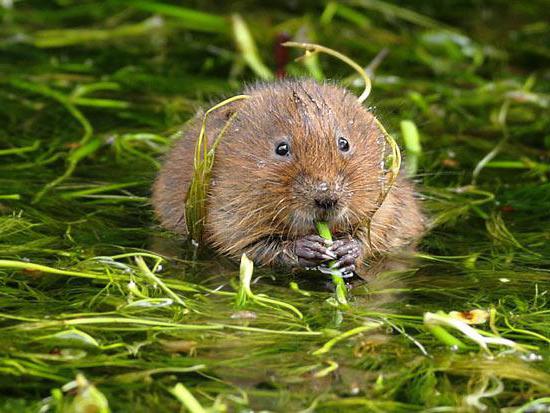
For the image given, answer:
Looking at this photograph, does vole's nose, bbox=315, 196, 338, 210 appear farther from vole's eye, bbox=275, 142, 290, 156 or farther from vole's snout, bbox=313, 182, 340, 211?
vole's eye, bbox=275, 142, 290, 156

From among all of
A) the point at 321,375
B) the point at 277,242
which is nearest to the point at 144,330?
the point at 321,375

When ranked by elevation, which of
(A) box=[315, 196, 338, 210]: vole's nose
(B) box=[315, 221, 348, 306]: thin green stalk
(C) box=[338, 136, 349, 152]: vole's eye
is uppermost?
(C) box=[338, 136, 349, 152]: vole's eye

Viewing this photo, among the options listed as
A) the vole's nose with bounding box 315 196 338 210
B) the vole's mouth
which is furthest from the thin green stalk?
the vole's nose with bounding box 315 196 338 210

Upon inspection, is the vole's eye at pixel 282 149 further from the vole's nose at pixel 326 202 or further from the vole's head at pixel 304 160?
the vole's nose at pixel 326 202

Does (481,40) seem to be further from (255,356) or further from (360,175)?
(255,356)

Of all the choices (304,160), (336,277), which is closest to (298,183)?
(304,160)

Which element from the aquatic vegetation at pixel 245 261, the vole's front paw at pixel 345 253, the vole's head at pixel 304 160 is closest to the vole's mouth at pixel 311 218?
the vole's head at pixel 304 160
